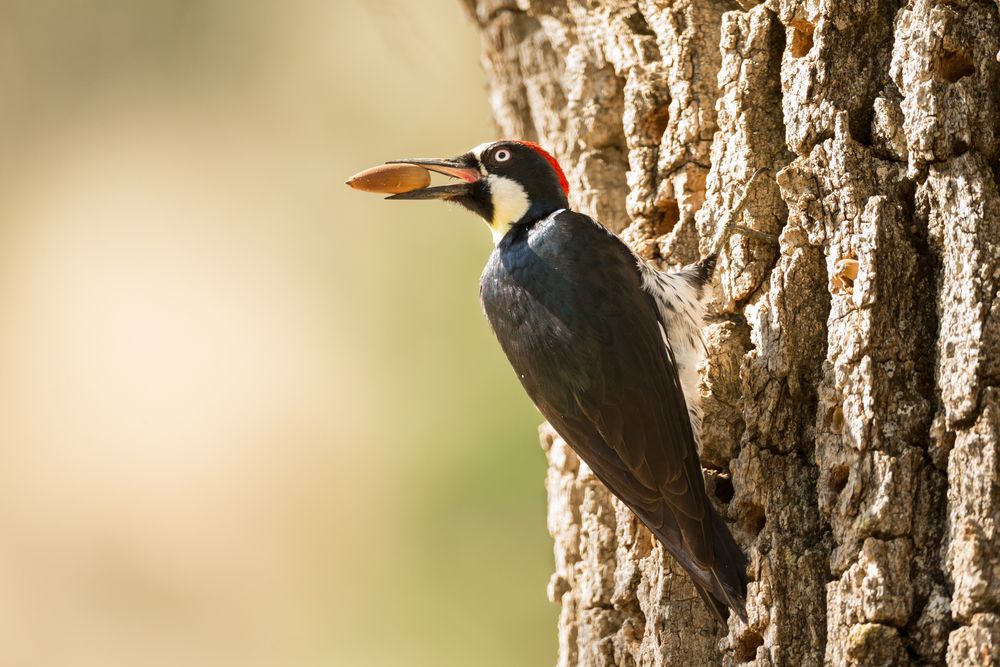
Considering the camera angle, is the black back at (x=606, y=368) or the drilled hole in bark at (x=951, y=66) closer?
the drilled hole in bark at (x=951, y=66)

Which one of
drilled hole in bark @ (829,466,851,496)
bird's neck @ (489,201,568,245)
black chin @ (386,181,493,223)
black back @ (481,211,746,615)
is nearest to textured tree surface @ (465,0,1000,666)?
drilled hole in bark @ (829,466,851,496)

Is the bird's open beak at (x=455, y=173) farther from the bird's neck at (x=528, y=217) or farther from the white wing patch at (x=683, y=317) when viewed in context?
the white wing patch at (x=683, y=317)

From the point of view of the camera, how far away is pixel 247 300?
9.30m

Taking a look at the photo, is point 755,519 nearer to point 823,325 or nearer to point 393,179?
point 823,325

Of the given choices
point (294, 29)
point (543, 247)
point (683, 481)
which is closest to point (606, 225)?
point (543, 247)

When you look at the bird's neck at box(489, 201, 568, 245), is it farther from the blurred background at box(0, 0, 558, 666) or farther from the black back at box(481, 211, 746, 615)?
the blurred background at box(0, 0, 558, 666)

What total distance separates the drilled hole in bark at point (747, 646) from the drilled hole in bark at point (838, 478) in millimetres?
395

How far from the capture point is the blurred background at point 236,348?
7.86m

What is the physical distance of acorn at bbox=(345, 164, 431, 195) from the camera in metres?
3.53

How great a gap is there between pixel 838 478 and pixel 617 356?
775 millimetres

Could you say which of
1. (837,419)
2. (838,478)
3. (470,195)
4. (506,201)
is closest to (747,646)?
(838,478)

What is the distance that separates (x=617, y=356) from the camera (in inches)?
127

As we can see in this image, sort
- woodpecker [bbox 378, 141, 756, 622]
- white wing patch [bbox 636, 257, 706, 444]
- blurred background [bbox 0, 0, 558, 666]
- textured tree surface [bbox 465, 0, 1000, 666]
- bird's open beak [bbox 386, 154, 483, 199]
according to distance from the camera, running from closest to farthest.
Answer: textured tree surface [bbox 465, 0, 1000, 666], woodpecker [bbox 378, 141, 756, 622], white wing patch [bbox 636, 257, 706, 444], bird's open beak [bbox 386, 154, 483, 199], blurred background [bbox 0, 0, 558, 666]

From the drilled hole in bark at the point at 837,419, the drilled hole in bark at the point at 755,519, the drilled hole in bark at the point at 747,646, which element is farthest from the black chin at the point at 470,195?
the drilled hole in bark at the point at 747,646
